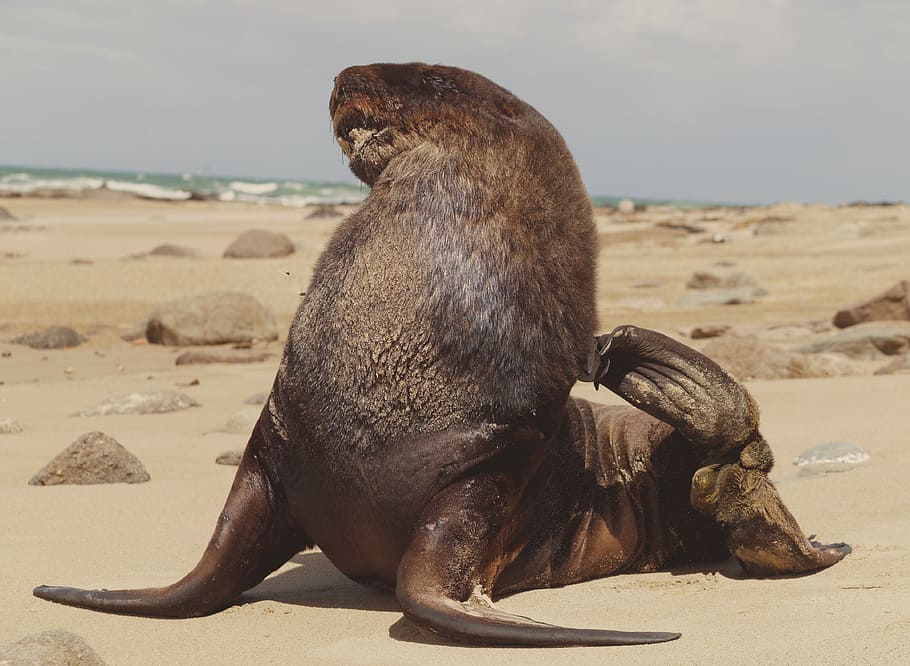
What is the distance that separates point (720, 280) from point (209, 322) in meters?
9.18

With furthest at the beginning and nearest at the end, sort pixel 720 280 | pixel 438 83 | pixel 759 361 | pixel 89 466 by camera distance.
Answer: pixel 720 280
pixel 759 361
pixel 89 466
pixel 438 83

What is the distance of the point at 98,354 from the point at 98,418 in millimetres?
4936

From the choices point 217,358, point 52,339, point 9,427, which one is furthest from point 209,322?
point 9,427

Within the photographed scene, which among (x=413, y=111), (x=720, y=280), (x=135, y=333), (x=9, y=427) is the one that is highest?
(x=413, y=111)

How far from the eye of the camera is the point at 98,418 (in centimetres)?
844

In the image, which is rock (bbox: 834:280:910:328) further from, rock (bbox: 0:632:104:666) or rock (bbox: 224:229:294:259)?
rock (bbox: 224:229:294:259)

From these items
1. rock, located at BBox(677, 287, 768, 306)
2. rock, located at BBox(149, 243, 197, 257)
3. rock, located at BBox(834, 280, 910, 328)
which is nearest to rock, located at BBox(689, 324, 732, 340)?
rock, located at BBox(834, 280, 910, 328)

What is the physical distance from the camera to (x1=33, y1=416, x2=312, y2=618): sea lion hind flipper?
13.3 feet

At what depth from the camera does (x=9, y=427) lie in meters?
7.82

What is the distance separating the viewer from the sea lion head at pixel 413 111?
4.27 meters

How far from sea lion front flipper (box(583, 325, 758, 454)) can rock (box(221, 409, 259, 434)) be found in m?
3.97

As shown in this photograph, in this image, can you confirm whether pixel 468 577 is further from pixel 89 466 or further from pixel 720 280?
pixel 720 280

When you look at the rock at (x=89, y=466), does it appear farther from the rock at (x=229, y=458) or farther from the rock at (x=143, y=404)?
the rock at (x=143, y=404)

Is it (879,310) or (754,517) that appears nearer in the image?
(754,517)
